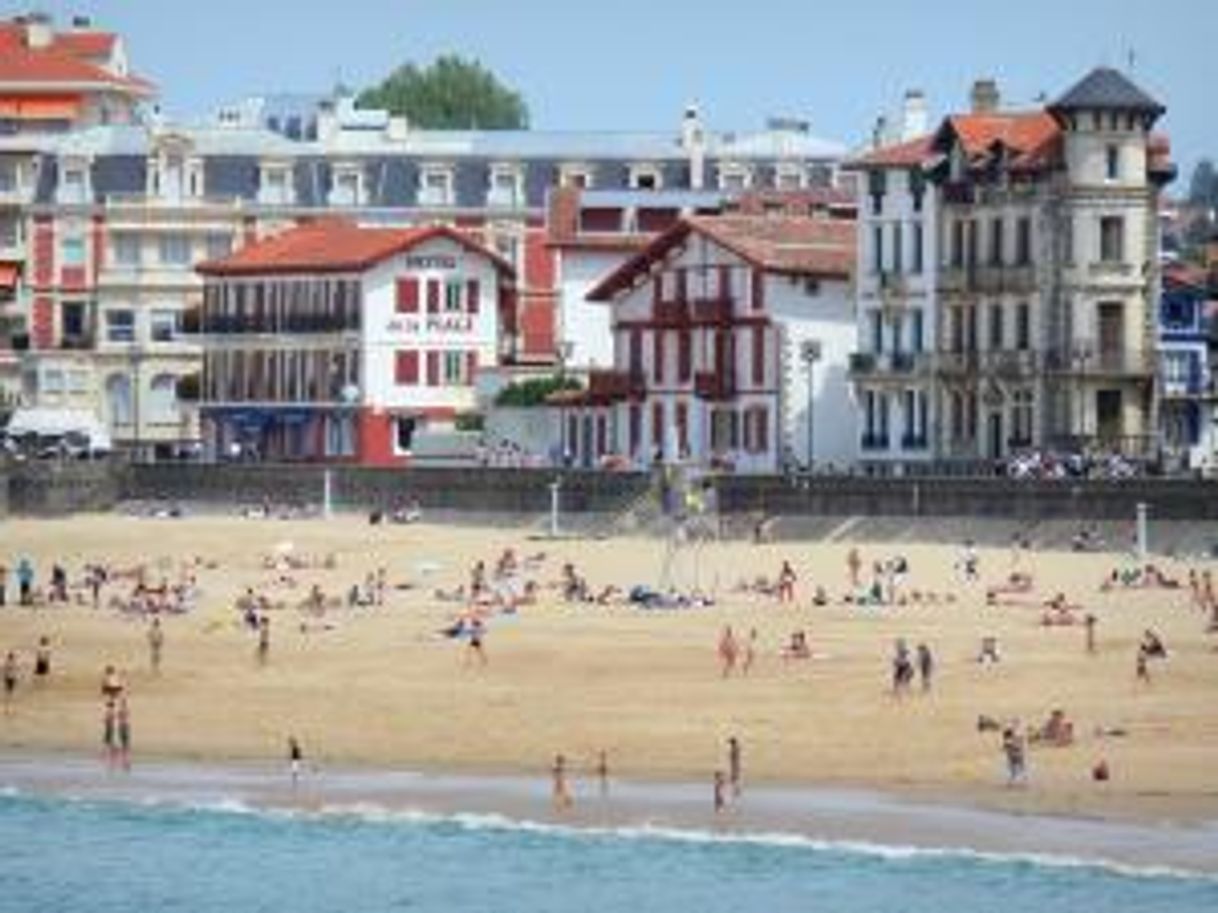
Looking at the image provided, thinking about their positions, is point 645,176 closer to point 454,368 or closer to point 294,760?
point 454,368

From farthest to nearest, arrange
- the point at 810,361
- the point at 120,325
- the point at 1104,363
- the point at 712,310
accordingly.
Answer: the point at 120,325 < the point at 712,310 < the point at 810,361 < the point at 1104,363

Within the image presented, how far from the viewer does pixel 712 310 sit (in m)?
106

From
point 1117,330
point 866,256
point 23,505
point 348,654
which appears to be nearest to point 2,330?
point 23,505

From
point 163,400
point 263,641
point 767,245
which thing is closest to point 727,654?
point 263,641

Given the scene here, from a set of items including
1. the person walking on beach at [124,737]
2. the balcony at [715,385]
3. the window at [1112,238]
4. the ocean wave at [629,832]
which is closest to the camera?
the ocean wave at [629,832]

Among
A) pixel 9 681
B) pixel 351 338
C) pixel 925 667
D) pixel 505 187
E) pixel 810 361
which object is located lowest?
pixel 9 681

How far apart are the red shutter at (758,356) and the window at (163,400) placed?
30.8 m

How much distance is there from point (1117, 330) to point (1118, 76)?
5.72m

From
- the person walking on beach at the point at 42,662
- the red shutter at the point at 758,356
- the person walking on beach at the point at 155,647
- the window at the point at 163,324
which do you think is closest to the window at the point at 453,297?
the window at the point at 163,324

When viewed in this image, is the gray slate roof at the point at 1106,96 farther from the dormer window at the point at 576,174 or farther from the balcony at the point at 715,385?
the dormer window at the point at 576,174

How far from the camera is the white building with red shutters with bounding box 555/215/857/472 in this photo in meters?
105

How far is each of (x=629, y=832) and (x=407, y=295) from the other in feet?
211

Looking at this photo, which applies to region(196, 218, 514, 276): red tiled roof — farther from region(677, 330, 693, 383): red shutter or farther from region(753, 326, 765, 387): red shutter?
region(753, 326, 765, 387): red shutter

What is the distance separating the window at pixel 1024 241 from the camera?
9781 centimetres
